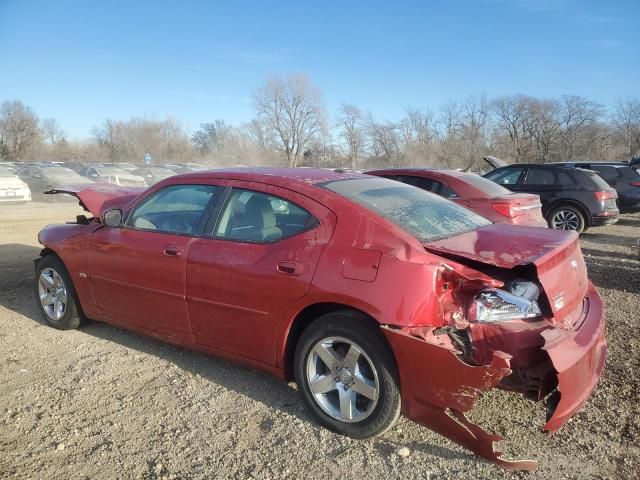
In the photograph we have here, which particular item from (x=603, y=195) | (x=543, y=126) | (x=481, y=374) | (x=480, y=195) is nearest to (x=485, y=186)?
(x=480, y=195)

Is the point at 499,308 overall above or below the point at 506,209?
above

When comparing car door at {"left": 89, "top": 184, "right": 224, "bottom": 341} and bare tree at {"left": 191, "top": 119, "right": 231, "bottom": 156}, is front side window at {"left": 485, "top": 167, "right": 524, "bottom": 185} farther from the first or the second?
bare tree at {"left": 191, "top": 119, "right": 231, "bottom": 156}

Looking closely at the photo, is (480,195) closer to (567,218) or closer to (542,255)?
(542,255)

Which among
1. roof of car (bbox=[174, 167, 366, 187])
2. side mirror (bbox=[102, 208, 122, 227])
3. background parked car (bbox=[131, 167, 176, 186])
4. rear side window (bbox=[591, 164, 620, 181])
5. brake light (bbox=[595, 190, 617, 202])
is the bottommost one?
background parked car (bbox=[131, 167, 176, 186])

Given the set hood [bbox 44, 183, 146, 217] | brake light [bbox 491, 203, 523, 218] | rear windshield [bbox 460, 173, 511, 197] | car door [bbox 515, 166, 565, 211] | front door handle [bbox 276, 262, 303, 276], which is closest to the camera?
front door handle [bbox 276, 262, 303, 276]

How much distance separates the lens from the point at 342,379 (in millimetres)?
2877

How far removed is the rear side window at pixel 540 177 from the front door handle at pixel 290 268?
9452 millimetres

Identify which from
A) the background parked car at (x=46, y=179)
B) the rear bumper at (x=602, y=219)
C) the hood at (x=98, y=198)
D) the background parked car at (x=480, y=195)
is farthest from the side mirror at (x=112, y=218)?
the background parked car at (x=46, y=179)

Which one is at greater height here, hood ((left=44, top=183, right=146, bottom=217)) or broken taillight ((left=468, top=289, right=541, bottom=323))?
hood ((left=44, top=183, right=146, bottom=217))

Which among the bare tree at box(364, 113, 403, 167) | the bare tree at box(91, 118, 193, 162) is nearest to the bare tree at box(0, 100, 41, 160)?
the bare tree at box(91, 118, 193, 162)

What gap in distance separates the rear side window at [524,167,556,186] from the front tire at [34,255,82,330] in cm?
967

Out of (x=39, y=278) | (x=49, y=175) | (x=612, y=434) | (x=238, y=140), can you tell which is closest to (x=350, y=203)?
(x=612, y=434)

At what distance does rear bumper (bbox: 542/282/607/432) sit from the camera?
245 centimetres

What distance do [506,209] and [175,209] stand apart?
4.46m
